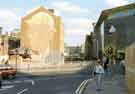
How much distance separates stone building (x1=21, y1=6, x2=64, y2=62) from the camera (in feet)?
410

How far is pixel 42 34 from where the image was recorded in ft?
420

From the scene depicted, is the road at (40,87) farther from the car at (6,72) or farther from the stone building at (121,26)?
the stone building at (121,26)

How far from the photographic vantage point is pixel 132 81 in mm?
23719

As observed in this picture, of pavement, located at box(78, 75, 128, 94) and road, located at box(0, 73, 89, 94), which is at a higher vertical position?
pavement, located at box(78, 75, 128, 94)

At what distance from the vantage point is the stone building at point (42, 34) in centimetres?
12500

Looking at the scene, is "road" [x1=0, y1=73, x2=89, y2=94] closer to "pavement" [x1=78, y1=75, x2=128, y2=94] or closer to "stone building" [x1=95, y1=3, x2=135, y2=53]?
"pavement" [x1=78, y1=75, x2=128, y2=94]

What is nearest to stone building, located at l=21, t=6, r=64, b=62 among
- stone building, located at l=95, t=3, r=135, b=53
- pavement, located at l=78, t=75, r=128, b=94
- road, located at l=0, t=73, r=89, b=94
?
stone building, located at l=95, t=3, r=135, b=53

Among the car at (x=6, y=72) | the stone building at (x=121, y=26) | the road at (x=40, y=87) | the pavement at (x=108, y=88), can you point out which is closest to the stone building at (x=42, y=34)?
the stone building at (x=121, y=26)

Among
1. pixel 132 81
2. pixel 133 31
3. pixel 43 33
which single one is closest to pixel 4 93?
pixel 132 81

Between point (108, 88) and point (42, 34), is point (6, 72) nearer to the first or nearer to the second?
point (108, 88)

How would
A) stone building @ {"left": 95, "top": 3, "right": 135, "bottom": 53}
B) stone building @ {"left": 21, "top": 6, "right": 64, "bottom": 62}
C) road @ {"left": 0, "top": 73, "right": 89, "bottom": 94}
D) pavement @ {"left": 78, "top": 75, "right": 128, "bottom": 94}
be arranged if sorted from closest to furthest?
pavement @ {"left": 78, "top": 75, "right": 128, "bottom": 94}
road @ {"left": 0, "top": 73, "right": 89, "bottom": 94}
stone building @ {"left": 95, "top": 3, "right": 135, "bottom": 53}
stone building @ {"left": 21, "top": 6, "right": 64, "bottom": 62}

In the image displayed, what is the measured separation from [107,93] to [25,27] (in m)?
104

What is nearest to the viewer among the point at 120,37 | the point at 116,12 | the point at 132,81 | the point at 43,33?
the point at 132,81

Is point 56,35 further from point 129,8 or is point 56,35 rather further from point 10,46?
point 129,8
